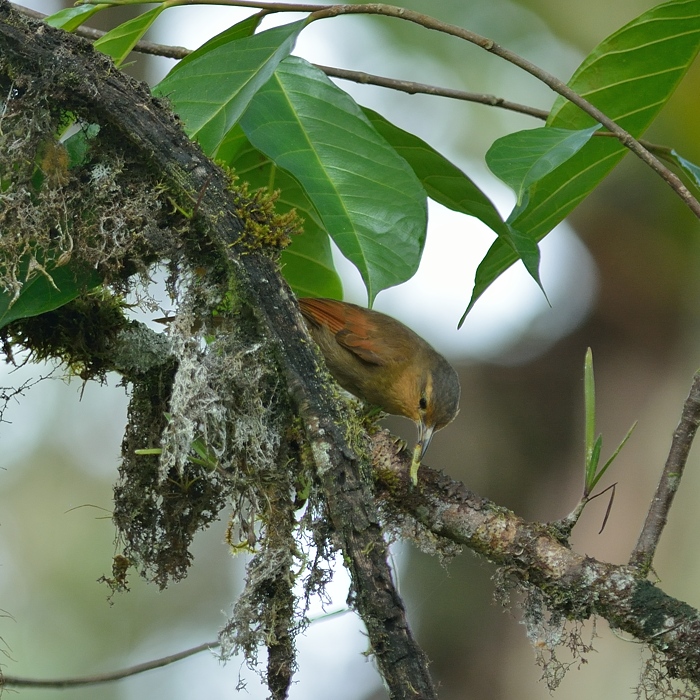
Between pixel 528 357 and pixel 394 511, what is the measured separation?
3.75 m

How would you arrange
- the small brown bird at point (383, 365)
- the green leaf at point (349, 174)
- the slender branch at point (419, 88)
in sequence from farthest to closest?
the small brown bird at point (383, 365)
the slender branch at point (419, 88)
the green leaf at point (349, 174)

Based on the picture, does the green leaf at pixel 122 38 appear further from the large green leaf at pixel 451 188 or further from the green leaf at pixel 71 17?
the large green leaf at pixel 451 188

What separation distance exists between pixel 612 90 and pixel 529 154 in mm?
648

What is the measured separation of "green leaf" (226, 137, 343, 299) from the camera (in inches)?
91.4

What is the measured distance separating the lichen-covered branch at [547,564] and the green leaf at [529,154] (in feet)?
2.42

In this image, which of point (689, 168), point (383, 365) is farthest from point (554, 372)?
point (689, 168)

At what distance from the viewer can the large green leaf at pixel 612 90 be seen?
2061 mm

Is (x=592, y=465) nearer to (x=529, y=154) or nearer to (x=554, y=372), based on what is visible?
(x=529, y=154)

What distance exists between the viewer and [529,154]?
1.65m

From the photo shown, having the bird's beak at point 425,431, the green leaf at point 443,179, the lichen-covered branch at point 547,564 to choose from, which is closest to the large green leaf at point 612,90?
the green leaf at point 443,179

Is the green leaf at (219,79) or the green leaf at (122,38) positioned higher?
the green leaf at (122,38)

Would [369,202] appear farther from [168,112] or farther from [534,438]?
[534,438]

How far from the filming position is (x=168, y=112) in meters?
1.67

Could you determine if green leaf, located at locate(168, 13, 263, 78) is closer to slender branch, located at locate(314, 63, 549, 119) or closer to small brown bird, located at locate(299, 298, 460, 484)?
slender branch, located at locate(314, 63, 549, 119)
